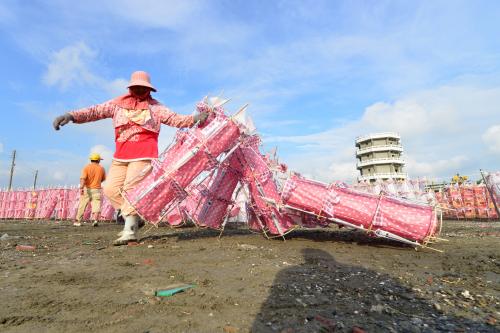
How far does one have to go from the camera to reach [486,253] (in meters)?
4.70

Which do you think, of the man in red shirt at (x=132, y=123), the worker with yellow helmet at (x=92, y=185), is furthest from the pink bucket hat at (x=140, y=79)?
the worker with yellow helmet at (x=92, y=185)

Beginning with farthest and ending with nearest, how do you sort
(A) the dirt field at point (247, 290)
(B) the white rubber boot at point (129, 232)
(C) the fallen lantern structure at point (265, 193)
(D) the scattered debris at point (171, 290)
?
1. (B) the white rubber boot at point (129, 232)
2. (C) the fallen lantern structure at point (265, 193)
3. (D) the scattered debris at point (171, 290)
4. (A) the dirt field at point (247, 290)

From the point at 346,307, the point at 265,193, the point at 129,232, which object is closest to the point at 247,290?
the point at 346,307

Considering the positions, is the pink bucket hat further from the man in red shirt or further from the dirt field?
the dirt field

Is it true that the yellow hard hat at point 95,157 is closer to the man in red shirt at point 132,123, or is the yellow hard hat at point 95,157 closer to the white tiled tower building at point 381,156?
the man in red shirt at point 132,123

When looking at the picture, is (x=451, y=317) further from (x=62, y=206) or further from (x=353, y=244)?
(x=62, y=206)

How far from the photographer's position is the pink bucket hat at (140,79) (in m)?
5.20

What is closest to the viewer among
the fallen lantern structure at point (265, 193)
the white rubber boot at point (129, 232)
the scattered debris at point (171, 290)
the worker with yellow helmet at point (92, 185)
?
the scattered debris at point (171, 290)

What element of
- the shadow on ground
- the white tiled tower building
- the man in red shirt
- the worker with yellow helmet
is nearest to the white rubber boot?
the man in red shirt

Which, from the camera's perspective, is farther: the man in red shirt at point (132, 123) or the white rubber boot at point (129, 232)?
the man in red shirt at point (132, 123)

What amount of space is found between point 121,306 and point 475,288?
122 inches

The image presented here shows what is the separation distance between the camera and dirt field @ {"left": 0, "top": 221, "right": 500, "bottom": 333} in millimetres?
2049

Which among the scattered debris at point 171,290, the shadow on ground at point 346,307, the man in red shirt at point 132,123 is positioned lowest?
the shadow on ground at point 346,307

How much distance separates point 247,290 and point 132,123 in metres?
3.57
